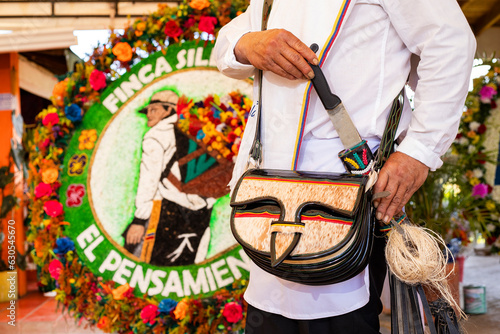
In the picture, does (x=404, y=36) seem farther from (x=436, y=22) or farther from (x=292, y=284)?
(x=292, y=284)

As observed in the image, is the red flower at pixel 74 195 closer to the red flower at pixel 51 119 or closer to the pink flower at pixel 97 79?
the red flower at pixel 51 119

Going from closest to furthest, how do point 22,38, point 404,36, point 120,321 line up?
point 404,36, point 120,321, point 22,38

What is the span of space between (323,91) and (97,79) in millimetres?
1525

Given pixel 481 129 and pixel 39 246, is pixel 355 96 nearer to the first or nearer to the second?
pixel 39 246

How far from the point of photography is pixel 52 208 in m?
2.33

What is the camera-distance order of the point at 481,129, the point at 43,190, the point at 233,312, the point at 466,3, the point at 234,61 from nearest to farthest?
1. the point at 234,61
2. the point at 233,312
3. the point at 43,190
4. the point at 481,129
5. the point at 466,3

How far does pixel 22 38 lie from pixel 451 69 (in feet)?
10.3

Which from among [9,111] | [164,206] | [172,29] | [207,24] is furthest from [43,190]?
[9,111]

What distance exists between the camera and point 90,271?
2.32 metres

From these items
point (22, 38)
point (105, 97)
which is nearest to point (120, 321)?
point (105, 97)

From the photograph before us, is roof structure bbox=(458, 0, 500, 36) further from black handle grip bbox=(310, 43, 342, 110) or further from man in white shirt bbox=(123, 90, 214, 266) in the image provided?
black handle grip bbox=(310, 43, 342, 110)

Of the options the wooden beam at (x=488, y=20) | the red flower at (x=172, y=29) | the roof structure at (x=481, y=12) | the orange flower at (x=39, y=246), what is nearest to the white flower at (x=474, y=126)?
the red flower at (x=172, y=29)

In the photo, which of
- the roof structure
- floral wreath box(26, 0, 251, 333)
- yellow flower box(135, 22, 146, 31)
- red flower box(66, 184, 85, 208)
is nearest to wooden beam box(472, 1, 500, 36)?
the roof structure

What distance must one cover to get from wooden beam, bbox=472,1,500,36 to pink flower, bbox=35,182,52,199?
308 inches
